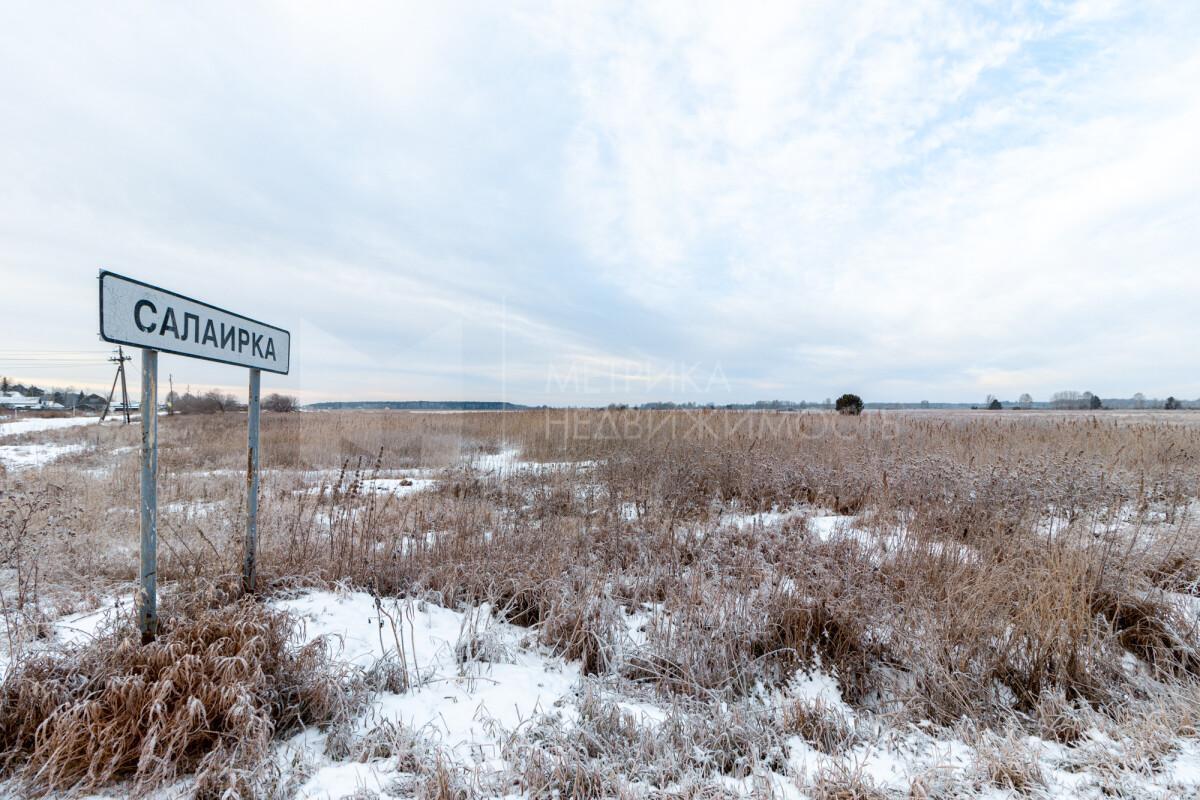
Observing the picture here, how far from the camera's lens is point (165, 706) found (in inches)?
72.1

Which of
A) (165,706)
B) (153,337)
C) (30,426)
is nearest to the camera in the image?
(165,706)

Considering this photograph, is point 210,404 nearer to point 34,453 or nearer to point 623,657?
point 34,453

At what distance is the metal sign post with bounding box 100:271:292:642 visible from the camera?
208 centimetres

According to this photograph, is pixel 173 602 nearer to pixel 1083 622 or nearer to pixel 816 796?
pixel 816 796

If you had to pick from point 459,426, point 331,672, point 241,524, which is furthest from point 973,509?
point 459,426

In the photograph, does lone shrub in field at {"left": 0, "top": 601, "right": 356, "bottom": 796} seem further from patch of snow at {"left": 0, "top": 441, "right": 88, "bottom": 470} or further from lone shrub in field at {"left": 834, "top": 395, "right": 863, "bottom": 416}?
lone shrub in field at {"left": 834, "top": 395, "right": 863, "bottom": 416}

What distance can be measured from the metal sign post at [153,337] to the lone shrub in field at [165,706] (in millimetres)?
337

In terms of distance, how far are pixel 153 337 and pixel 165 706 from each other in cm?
171

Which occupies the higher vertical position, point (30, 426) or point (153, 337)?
point (153, 337)

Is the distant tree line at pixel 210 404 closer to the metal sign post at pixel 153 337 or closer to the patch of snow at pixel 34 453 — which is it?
the patch of snow at pixel 34 453

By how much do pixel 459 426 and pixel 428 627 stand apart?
16.1 meters

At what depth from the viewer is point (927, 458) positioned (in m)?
6.66

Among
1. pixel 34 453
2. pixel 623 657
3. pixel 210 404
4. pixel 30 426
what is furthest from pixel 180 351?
pixel 210 404

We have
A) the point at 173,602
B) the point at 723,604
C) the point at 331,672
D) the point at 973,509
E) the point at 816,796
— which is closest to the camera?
the point at 816,796
